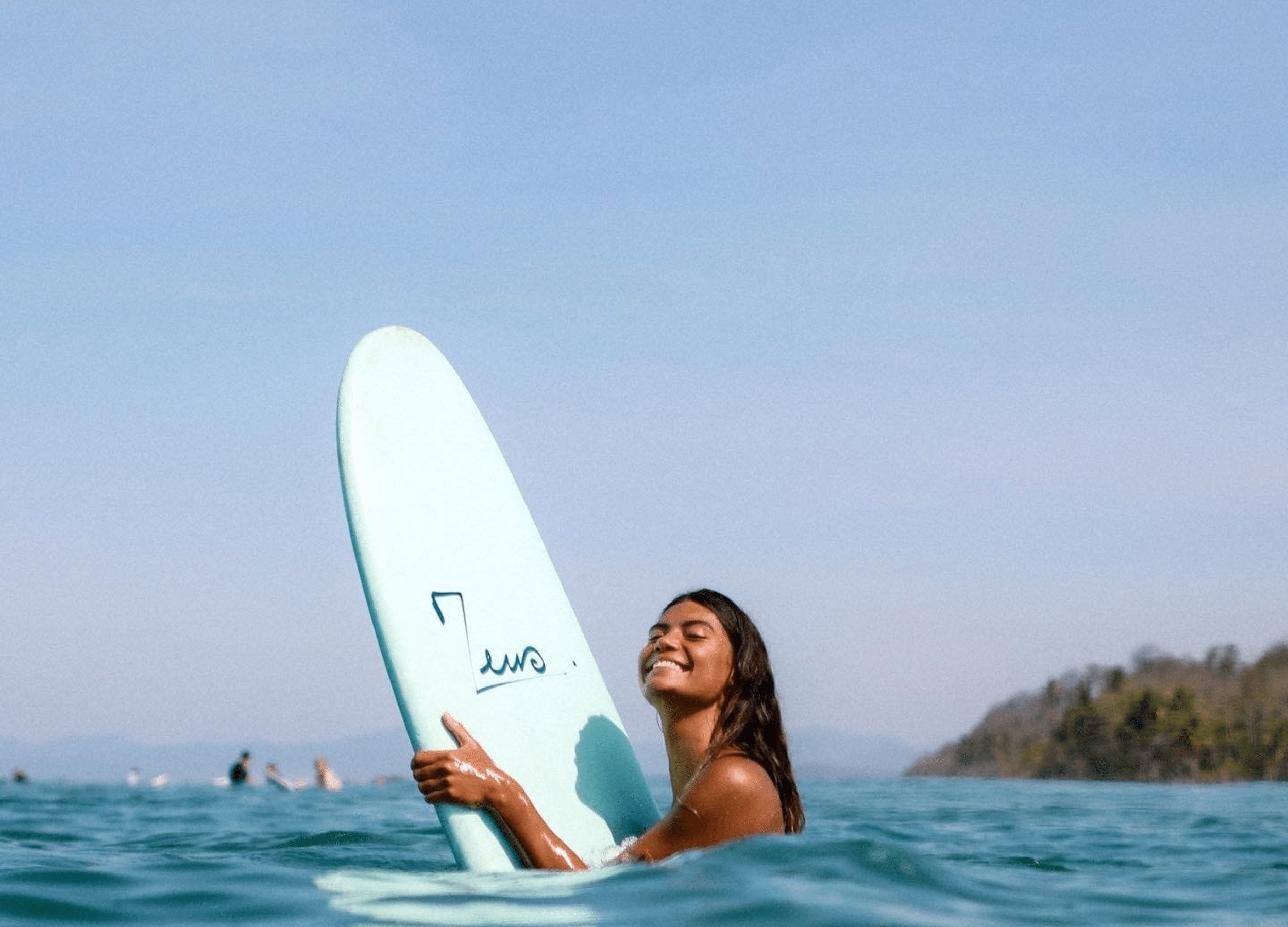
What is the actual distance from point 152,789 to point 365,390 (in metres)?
17.3

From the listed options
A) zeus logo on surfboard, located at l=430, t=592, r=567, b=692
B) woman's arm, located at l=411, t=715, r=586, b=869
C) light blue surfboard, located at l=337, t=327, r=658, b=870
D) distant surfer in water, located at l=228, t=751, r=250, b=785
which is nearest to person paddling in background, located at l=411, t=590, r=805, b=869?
woman's arm, located at l=411, t=715, r=586, b=869

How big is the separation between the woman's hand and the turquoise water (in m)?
0.24

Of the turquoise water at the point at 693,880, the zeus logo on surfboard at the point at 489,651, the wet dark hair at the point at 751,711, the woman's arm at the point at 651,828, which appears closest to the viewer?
the turquoise water at the point at 693,880

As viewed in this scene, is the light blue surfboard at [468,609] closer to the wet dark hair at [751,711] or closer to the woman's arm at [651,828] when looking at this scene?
the woman's arm at [651,828]

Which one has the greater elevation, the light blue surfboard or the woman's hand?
the light blue surfboard

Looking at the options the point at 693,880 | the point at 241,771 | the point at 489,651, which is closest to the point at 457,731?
the point at 489,651

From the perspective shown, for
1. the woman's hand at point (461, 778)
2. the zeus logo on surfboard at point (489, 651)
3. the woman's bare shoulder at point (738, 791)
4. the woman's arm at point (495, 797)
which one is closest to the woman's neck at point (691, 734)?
the woman's bare shoulder at point (738, 791)

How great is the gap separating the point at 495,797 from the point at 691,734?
0.65 m

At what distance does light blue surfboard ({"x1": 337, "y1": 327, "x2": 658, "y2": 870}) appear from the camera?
4461mm

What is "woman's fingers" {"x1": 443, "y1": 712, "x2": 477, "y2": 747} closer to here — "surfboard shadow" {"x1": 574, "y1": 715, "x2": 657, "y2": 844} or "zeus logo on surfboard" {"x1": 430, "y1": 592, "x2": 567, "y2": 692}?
"zeus logo on surfboard" {"x1": 430, "y1": 592, "x2": 567, "y2": 692}

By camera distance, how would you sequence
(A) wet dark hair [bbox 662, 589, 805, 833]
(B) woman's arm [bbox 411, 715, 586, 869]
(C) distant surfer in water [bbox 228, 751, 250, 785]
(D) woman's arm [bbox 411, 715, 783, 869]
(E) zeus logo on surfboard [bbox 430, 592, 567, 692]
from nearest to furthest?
(D) woman's arm [bbox 411, 715, 783, 869] → (B) woman's arm [bbox 411, 715, 586, 869] → (A) wet dark hair [bbox 662, 589, 805, 833] → (E) zeus logo on surfboard [bbox 430, 592, 567, 692] → (C) distant surfer in water [bbox 228, 751, 250, 785]

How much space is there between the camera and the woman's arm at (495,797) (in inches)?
160

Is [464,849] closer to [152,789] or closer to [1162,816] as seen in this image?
[1162,816]

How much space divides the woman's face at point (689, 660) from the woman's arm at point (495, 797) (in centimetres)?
54
